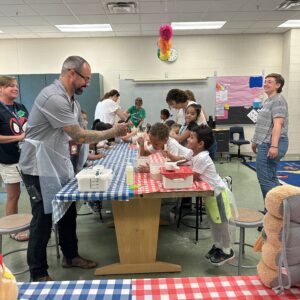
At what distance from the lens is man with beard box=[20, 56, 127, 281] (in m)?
1.80

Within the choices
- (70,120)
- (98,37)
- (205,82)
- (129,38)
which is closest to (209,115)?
(205,82)

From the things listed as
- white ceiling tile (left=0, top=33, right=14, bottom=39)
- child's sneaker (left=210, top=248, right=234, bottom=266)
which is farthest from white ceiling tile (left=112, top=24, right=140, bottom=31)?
child's sneaker (left=210, top=248, right=234, bottom=266)

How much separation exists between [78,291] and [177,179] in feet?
3.43

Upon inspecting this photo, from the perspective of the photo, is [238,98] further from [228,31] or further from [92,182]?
[92,182]

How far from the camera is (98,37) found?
6551 millimetres

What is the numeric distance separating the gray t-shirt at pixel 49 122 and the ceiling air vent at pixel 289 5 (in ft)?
14.1

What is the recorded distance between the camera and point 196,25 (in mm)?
5859

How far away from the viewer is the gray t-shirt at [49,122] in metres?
1.78

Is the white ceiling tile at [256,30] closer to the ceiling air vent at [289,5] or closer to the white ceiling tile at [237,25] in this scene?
the white ceiling tile at [237,25]

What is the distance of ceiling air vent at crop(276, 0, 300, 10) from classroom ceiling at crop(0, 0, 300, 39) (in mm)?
97

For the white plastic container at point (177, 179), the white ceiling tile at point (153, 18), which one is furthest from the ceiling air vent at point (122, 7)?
the white plastic container at point (177, 179)

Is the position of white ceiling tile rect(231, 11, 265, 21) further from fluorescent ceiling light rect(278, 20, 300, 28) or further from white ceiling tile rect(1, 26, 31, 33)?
white ceiling tile rect(1, 26, 31, 33)

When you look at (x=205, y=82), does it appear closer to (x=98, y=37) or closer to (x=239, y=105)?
(x=239, y=105)

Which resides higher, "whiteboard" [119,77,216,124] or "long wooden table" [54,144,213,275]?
"whiteboard" [119,77,216,124]
